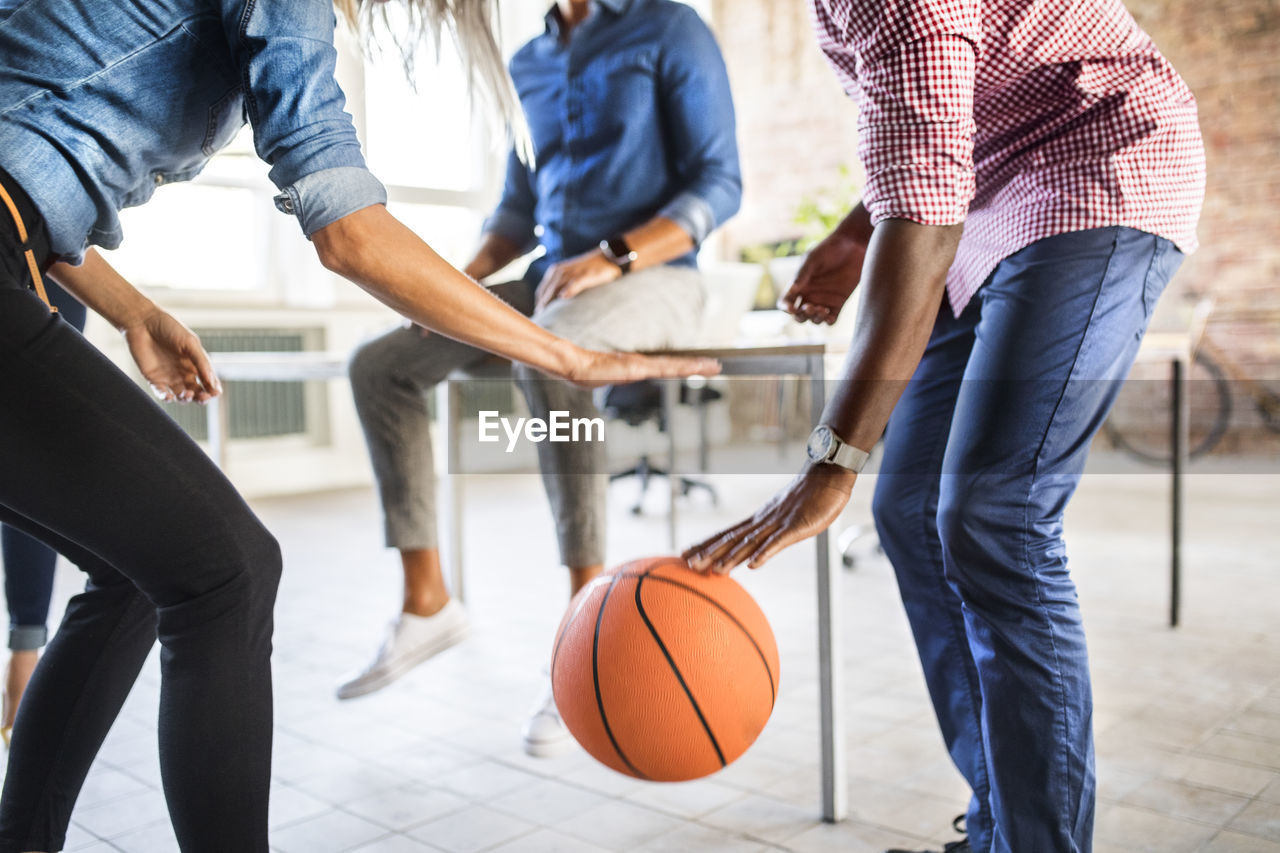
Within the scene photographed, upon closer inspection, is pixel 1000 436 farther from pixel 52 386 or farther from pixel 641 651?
pixel 52 386

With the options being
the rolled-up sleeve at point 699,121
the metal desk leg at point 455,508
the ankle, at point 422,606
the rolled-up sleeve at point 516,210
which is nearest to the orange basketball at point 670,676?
the ankle, at point 422,606

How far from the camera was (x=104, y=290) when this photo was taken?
139 centimetres

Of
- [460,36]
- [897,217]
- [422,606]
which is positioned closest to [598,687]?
[897,217]

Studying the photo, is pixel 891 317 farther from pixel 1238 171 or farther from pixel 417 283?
pixel 1238 171

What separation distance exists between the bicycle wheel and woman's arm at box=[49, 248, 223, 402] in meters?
6.17

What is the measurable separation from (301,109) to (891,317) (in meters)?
0.61

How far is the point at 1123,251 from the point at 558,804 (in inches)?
46.4

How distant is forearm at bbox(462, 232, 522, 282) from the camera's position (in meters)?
2.37

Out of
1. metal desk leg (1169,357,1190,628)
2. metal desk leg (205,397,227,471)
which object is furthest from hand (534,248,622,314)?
metal desk leg (1169,357,1190,628)

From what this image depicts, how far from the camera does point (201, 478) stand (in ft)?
3.18

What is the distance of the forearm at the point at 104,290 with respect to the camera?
1386mm

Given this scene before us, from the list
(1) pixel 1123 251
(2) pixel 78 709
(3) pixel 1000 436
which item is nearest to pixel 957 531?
(3) pixel 1000 436

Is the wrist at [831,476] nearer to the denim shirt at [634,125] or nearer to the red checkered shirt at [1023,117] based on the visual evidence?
the red checkered shirt at [1023,117]

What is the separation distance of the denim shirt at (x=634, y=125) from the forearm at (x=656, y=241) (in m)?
0.05
